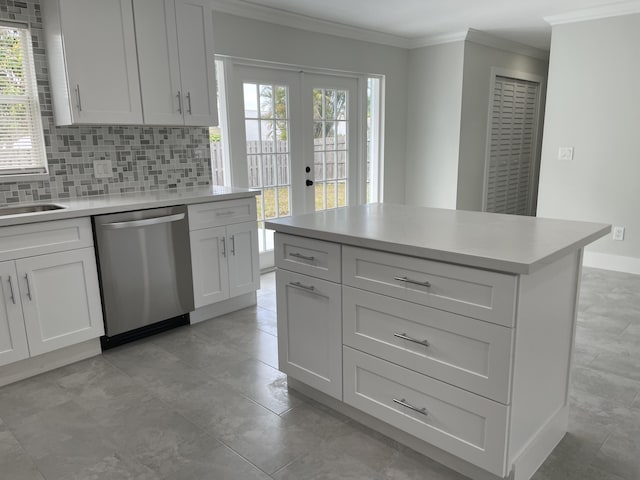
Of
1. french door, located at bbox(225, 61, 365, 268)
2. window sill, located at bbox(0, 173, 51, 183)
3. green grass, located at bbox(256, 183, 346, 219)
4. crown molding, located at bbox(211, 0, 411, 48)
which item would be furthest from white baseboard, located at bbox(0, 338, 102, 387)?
crown molding, located at bbox(211, 0, 411, 48)

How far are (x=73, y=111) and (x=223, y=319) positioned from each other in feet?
5.41

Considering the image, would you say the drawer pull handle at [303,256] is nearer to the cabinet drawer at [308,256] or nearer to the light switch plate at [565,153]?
the cabinet drawer at [308,256]

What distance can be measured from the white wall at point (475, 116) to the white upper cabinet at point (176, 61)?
118 inches

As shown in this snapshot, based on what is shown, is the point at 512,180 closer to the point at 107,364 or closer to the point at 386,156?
the point at 386,156

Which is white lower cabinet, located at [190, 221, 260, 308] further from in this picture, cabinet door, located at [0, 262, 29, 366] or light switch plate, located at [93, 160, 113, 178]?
cabinet door, located at [0, 262, 29, 366]

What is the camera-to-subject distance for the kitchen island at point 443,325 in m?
1.47

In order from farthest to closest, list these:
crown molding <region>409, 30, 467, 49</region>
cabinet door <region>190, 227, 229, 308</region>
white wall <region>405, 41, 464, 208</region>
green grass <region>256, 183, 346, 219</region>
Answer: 1. white wall <region>405, 41, 464, 208</region>
2. crown molding <region>409, 30, 467, 49</region>
3. green grass <region>256, 183, 346, 219</region>
4. cabinet door <region>190, 227, 229, 308</region>

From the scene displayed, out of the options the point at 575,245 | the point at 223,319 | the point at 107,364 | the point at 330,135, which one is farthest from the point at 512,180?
the point at 107,364

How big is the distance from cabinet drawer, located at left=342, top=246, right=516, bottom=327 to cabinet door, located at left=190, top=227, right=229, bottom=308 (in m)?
1.51

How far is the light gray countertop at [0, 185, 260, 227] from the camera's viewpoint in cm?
237

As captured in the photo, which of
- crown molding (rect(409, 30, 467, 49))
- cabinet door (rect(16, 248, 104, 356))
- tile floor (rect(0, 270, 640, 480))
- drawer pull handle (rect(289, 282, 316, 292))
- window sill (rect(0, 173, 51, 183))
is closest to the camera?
tile floor (rect(0, 270, 640, 480))

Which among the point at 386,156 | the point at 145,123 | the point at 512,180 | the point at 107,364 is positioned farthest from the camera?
the point at 512,180

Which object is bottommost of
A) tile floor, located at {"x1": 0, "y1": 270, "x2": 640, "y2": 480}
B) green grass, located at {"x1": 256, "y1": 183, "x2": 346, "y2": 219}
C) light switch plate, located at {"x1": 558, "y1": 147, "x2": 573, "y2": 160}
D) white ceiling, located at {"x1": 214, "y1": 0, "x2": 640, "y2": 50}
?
tile floor, located at {"x1": 0, "y1": 270, "x2": 640, "y2": 480}

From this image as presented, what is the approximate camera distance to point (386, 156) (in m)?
5.38
